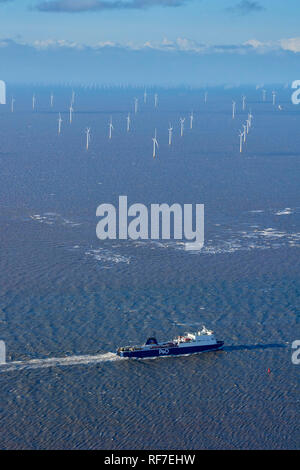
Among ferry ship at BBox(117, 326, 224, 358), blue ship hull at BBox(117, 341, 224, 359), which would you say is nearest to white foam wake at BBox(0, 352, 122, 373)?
blue ship hull at BBox(117, 341, 224, 359)

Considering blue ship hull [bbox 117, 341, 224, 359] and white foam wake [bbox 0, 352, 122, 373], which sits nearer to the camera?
white foam wake [bbox 0, 352, 122, 373]

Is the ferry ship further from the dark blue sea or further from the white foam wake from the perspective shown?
the white foam wake

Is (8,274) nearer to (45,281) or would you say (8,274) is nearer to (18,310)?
(45,281)

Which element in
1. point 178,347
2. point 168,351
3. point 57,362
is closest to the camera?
point 57,362

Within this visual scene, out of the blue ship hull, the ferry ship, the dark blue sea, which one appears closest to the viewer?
the dark blue sea

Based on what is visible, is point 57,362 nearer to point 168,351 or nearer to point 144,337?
point 144,337

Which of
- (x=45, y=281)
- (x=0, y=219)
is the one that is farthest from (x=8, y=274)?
(x=0, y=219)

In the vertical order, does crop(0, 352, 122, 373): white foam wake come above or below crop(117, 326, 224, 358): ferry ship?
below

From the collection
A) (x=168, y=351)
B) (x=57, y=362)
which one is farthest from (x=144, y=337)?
(x=57, y=362)
